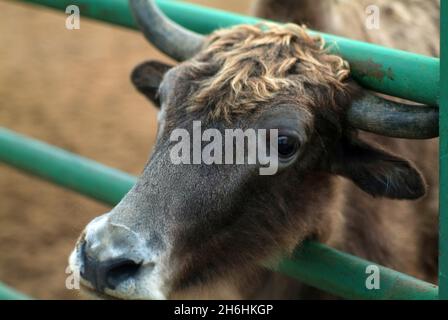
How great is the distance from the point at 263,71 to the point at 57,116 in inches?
218

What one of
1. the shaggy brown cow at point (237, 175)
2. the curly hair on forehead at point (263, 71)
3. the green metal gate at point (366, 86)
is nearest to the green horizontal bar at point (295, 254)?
the green metal gate at point (366, 86)

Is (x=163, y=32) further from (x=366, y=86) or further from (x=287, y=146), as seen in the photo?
(x=366, y=86)

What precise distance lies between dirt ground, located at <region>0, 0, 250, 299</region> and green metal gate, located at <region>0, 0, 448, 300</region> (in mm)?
2005

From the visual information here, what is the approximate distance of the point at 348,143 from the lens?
343 cm

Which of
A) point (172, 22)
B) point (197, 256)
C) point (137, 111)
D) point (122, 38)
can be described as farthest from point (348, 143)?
point (122, 38)

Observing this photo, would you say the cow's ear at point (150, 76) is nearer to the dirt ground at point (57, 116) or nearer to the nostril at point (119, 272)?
the nostril at point (119, 272)

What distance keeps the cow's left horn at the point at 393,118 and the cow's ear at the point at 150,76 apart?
112 centimetres

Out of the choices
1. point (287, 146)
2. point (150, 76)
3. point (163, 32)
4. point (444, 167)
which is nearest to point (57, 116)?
point (150, 76)

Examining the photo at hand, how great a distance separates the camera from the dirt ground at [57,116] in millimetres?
6660

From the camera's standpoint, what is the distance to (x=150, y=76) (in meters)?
4.03

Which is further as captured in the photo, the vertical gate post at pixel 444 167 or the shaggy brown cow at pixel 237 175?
the shaggy brown cow at pixel 237 175

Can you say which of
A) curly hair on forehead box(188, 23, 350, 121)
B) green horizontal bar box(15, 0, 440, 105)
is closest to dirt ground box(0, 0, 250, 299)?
green horizontal bar box(15, 0, 440, 105)

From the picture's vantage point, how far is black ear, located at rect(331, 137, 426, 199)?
132 inches
